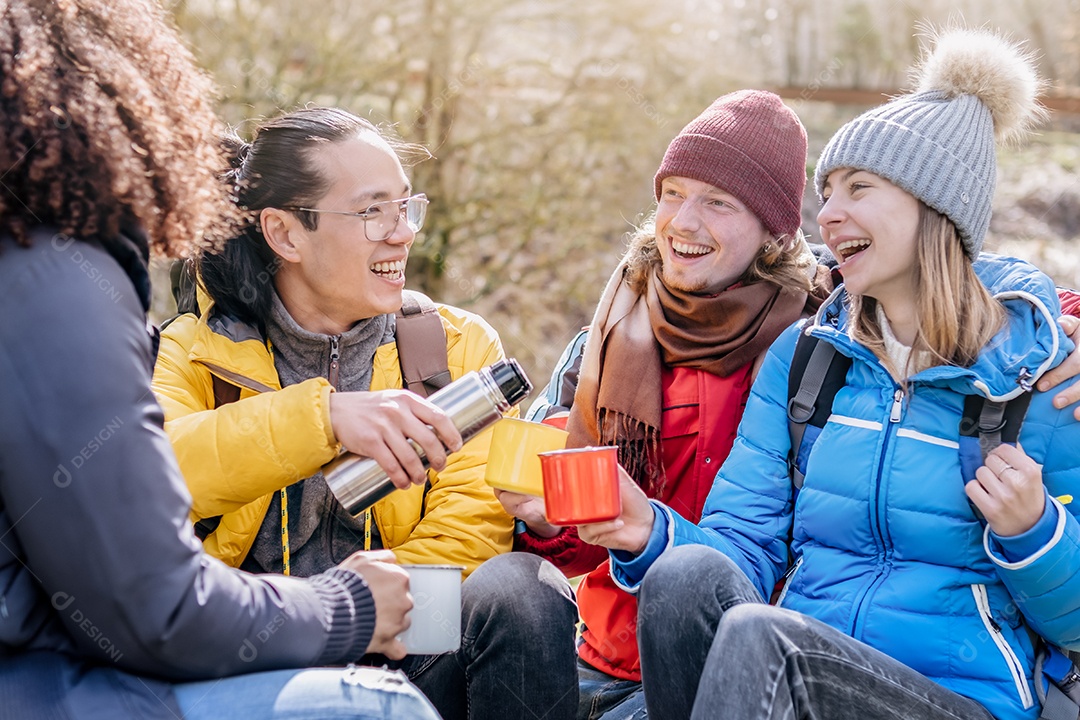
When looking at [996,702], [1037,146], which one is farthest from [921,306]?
[1037,146]

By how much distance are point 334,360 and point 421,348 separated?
0.24 meters

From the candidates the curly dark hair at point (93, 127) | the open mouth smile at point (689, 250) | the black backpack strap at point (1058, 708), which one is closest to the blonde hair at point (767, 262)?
the open mouth smile at point (689, 250)

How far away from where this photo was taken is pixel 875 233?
8.02ft

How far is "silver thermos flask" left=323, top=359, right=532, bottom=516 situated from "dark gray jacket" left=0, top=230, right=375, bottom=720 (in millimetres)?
619

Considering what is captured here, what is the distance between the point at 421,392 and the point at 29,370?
1349 mm

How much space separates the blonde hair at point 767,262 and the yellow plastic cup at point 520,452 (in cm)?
108

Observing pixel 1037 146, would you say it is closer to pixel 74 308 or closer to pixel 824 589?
pixel 824 589

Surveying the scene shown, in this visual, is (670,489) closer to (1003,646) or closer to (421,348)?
(421,348)

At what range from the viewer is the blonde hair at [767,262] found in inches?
117

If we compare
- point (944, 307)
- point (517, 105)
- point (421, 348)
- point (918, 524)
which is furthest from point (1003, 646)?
point (517, 105)

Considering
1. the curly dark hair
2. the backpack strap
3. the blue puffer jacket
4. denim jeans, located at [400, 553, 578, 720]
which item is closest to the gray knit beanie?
the blue puffer jacket

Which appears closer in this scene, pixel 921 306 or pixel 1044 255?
pixel 921 306

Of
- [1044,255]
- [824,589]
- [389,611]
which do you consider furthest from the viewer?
[1044,255]

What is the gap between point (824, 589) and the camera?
2357 millimetres
